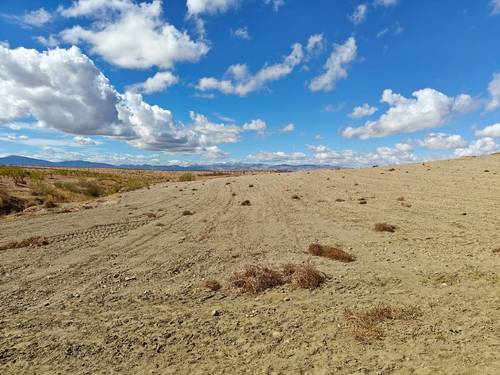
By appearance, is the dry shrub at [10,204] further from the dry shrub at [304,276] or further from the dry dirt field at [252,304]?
the dry shrub at [304,276]

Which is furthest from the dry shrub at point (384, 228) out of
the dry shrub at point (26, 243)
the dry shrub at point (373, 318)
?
the dry shrub at point (26, 243)

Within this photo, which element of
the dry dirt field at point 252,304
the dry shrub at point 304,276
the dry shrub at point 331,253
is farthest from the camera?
the dry shrub at point 331,253

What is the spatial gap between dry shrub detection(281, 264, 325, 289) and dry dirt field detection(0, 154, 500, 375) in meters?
0.22

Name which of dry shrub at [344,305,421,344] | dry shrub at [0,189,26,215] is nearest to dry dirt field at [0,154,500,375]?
dry shrub at [344,305,421,344]

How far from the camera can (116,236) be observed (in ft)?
66.0

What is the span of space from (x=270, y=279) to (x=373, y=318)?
3.70 m

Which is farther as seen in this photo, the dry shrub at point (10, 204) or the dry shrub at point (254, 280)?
the dry shrub at point (10, 204)

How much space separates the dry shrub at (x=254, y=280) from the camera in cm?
1080

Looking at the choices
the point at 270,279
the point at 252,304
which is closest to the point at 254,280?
the point at 270,279

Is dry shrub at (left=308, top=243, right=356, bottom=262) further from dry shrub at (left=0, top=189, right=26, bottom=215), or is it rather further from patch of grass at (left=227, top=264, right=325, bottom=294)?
dry shrub at (left=0, top=189, right=26, bottom=215)

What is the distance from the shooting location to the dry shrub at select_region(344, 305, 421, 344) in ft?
25.2

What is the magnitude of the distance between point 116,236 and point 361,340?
16.1 meters

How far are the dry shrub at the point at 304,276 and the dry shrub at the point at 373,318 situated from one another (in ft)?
6.51

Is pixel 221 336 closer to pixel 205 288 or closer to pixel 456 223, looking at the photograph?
pixel 205 288
